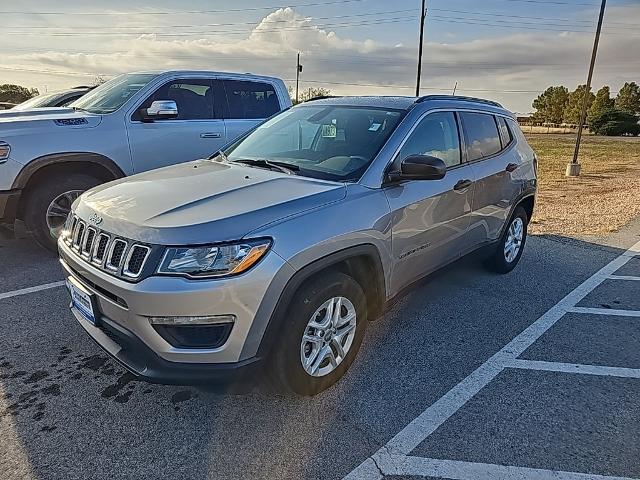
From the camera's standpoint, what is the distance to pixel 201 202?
9.05 feet

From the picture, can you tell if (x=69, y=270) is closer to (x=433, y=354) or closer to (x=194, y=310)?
(x=194, y=310)

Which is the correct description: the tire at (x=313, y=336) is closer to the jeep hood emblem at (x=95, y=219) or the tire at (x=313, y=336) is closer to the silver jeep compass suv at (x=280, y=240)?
the silver jeep compass suv at (x=280, y=240)

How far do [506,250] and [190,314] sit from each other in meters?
3.85

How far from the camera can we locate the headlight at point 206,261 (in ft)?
7.82

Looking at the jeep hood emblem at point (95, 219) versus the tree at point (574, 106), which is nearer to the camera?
the jeep hood emblem at point (95, 219)

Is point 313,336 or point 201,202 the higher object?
point 201,202

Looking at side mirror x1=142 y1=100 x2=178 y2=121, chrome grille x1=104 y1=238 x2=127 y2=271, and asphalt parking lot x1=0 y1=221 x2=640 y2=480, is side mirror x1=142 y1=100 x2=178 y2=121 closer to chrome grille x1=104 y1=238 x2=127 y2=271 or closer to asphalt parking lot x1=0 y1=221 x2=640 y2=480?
asphalt parking lot x1=0 y1=221 x2=640 y2=480

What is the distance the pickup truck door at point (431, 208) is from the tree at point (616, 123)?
1939 inches

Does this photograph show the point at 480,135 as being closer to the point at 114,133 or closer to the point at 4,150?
the point at 114,133

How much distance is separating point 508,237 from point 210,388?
12.4 ft

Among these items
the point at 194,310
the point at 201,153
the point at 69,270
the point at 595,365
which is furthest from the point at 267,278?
the point at 201,153

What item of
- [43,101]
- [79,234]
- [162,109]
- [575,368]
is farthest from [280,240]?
[43,101]

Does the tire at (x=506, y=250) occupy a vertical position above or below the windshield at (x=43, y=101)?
below

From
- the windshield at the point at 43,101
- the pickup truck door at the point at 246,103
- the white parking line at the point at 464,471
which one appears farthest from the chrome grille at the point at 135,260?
the windshield at the point at 43,101
